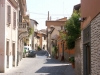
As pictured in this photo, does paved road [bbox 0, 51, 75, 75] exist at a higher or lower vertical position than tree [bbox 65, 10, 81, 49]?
lower

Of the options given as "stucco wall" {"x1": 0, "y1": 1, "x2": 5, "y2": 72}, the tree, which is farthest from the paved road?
the tree

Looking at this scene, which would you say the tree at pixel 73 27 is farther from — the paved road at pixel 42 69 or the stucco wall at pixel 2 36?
the stucco wall at pixel 2 36

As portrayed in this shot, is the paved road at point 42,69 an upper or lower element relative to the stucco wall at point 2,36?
lower

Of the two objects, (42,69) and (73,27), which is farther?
(73,27)

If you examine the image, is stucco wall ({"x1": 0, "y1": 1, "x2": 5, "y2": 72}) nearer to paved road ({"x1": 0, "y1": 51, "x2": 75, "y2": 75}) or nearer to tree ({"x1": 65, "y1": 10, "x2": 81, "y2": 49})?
paved road ({"x1": 0, "y1": 51, "x2": 75, "y2": 75})

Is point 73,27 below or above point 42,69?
above

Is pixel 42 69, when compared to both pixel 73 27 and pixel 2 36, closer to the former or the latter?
pixel 73 27

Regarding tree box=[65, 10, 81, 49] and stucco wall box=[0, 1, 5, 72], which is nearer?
stucco wall box=[0, 1, 5, 72]

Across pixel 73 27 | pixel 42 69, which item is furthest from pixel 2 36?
pixel 73 27

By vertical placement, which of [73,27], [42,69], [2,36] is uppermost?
[73,27]

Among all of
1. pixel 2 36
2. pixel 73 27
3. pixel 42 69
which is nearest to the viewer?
pixel 2 36

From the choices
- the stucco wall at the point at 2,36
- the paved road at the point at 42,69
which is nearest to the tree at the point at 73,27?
the paved road at the point at 42,69

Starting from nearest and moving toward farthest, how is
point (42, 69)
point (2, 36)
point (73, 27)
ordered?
point (2, 36)
point (42, 69)
point (73, 27)

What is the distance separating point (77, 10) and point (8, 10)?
8.16 meters
